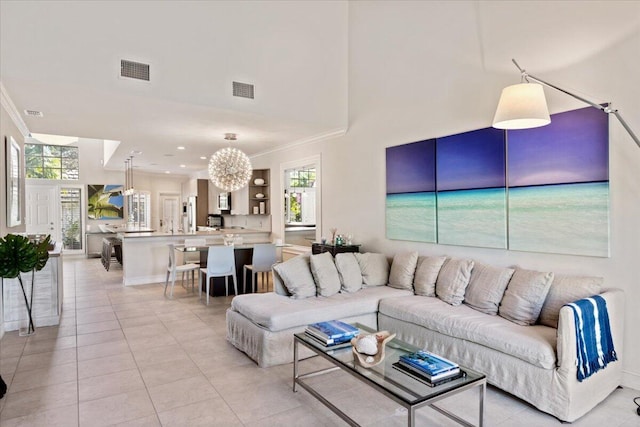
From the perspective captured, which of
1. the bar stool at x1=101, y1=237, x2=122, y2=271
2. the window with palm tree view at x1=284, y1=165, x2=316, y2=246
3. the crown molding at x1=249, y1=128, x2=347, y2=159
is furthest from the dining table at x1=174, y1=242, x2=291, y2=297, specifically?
the bar stool at x1=101, y1=237, x2=122, y2=271

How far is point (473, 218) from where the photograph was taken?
4.07 m

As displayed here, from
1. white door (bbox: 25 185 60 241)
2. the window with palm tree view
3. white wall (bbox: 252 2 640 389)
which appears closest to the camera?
white wall (bbox: 252 2 640 389)

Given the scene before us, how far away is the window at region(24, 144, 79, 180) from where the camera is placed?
35.8 ft

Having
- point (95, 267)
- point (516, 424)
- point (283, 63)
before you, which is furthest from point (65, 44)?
point (95, 267)

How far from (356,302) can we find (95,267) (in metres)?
8.03

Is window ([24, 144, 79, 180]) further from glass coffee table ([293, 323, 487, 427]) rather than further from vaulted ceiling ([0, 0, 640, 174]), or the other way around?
glass coffee table ([293, 323, 487, 427])

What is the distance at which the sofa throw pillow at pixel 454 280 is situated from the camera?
371 cm

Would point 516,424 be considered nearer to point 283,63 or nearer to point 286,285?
point 286,285

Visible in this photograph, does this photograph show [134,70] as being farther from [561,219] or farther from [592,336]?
[592,336]

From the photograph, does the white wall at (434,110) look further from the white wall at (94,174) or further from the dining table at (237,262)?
the white wall at (94,174)

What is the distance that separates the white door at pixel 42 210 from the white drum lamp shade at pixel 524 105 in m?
12.1

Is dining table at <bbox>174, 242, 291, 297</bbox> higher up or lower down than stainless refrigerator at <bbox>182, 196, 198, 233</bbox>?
lower down

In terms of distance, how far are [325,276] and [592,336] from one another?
93.9 inches

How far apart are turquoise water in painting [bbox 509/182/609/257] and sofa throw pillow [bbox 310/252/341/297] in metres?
1.85
